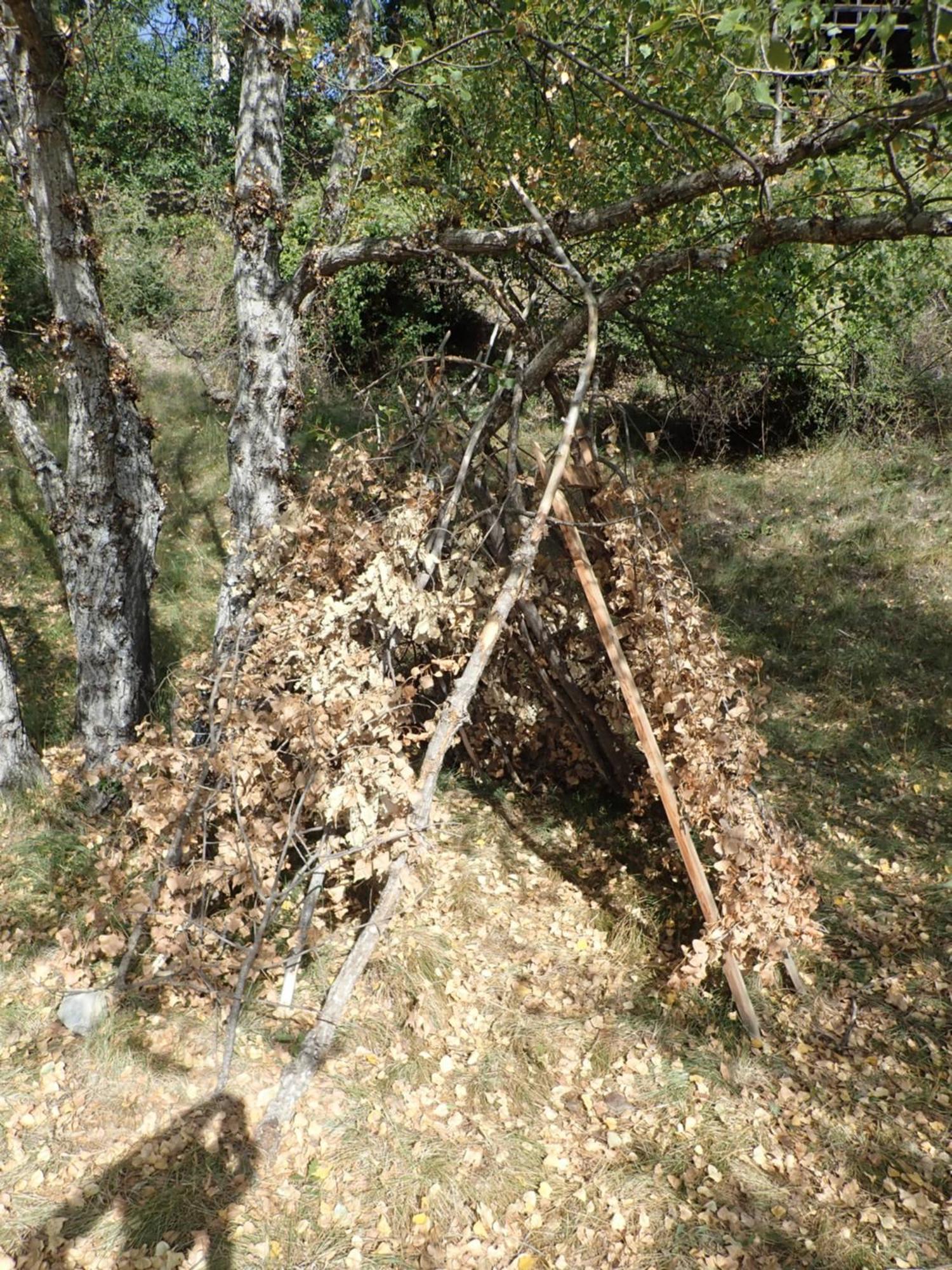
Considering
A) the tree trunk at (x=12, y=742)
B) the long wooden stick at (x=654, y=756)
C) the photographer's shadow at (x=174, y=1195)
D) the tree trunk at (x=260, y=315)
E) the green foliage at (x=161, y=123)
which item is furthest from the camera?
the green foliage at (x=161, y=123)

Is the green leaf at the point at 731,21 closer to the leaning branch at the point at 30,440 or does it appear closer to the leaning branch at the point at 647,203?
the leaning branch at the point at 647,203

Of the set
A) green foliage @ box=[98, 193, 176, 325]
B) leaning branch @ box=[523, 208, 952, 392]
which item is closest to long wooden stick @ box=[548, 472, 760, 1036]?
leaning branch @ box=[523, 208, 952, 392]

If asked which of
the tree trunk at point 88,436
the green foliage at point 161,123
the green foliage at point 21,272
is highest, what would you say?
the green foliage at point 161,123

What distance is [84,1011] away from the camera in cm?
351

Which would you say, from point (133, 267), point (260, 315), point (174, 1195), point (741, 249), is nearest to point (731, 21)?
point (741, 249)

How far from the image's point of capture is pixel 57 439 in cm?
862

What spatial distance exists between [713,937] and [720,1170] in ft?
2.85

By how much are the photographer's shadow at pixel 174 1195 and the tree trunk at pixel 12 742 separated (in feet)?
7.04

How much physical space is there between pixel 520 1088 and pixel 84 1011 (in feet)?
6.28

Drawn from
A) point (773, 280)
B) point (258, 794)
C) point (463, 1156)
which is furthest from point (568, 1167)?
point (773, 280)

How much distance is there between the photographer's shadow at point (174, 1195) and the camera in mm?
2748

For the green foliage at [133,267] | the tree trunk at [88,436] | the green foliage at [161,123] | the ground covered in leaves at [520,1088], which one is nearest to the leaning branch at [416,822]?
the ground covered in leaves at [520,1088]

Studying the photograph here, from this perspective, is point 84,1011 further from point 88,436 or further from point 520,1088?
point 88,436

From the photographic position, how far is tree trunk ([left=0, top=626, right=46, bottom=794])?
425cm
